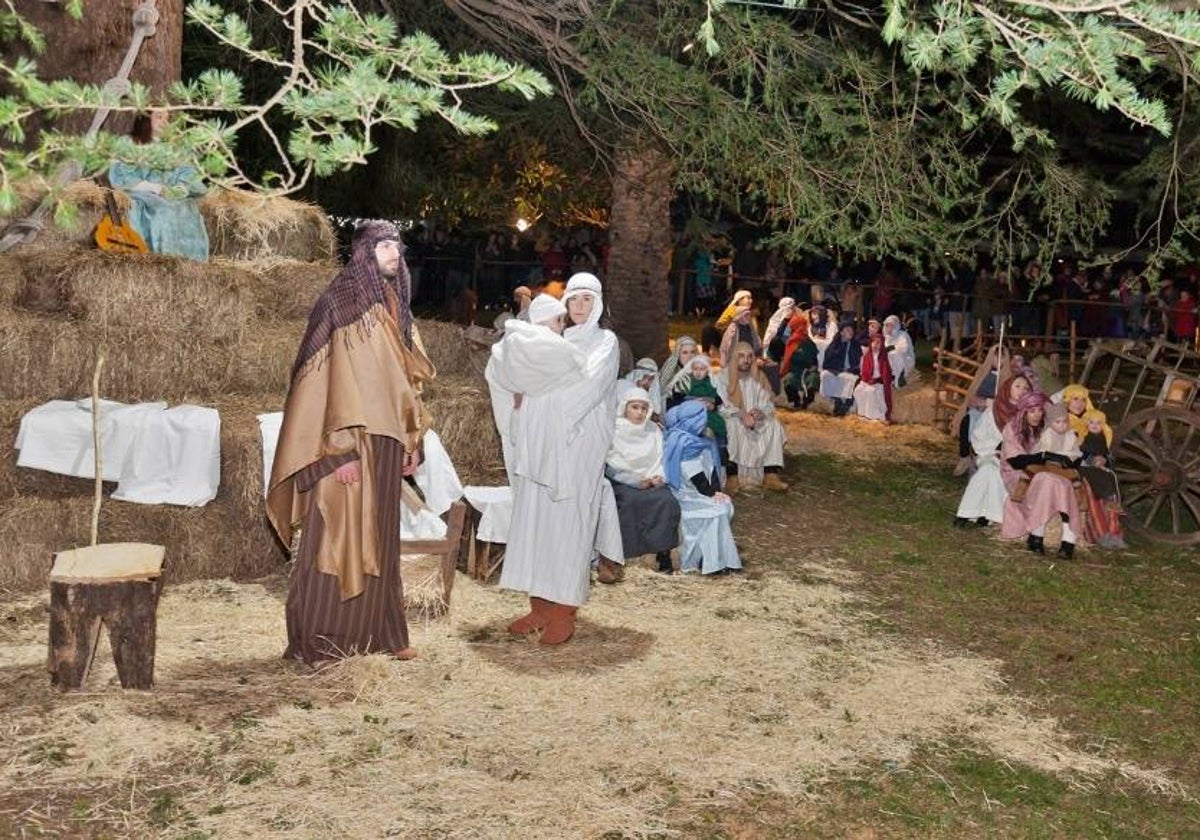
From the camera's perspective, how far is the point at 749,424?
1162 centimetres

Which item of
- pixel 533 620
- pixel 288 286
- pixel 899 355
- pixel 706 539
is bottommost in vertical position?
pixel 533 620

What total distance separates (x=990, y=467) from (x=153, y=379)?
6.03 meters

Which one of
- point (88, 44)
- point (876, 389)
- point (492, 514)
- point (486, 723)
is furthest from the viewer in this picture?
point (876, 389)

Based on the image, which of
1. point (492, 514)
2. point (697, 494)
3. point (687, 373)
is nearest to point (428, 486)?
point (492, 514)

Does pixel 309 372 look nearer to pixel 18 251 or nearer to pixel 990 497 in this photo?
pixel 18 251

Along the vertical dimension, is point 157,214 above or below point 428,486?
above

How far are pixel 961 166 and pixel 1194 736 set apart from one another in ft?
16.3

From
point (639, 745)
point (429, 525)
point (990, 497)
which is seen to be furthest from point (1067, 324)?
point (639, 745)

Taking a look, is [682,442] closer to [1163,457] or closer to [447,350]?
[447,350]

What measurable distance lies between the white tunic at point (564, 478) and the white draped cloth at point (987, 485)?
4386mm

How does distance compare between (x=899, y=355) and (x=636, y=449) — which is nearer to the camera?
(x=636, y=449)

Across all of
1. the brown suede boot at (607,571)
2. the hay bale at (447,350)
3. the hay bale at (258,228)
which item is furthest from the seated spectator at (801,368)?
the brown suede boot at (607,571)

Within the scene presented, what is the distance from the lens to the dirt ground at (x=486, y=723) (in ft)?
17.0

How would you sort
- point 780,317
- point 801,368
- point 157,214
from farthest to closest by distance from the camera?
point 801,368 → point 780,317 → point 157,214
